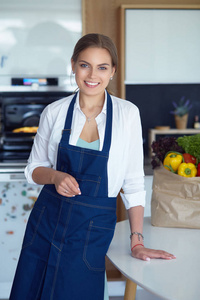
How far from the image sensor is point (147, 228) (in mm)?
1483

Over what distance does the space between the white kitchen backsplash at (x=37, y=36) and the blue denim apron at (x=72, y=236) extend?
4.69 ft

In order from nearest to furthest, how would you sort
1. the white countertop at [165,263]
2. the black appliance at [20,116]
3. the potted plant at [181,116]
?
the white countertop at [165,263]
the black appliance at [20,116]
the potted plant at [181,116]

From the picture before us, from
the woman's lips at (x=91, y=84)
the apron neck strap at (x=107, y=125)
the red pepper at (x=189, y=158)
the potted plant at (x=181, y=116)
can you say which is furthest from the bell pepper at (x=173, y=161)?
the potted plant at (x=181, y=116)

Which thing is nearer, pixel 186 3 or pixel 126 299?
pixel 126 299

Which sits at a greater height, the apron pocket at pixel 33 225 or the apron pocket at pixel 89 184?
the apron pocket at pixel 89 184

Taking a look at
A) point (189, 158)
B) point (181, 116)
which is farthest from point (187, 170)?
point (181, 116)

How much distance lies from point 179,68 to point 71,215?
174cm

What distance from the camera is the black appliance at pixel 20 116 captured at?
9.03 feet

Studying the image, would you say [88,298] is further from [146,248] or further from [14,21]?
[14,21]

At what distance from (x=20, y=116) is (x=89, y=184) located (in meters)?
1.64

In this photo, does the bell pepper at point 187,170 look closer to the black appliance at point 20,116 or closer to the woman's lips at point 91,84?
the woman's lips at point 91,84

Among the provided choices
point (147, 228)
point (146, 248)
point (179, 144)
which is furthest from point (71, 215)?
point (179, 144)

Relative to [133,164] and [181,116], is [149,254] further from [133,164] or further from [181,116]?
[181,116]

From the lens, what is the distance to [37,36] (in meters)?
2.67
